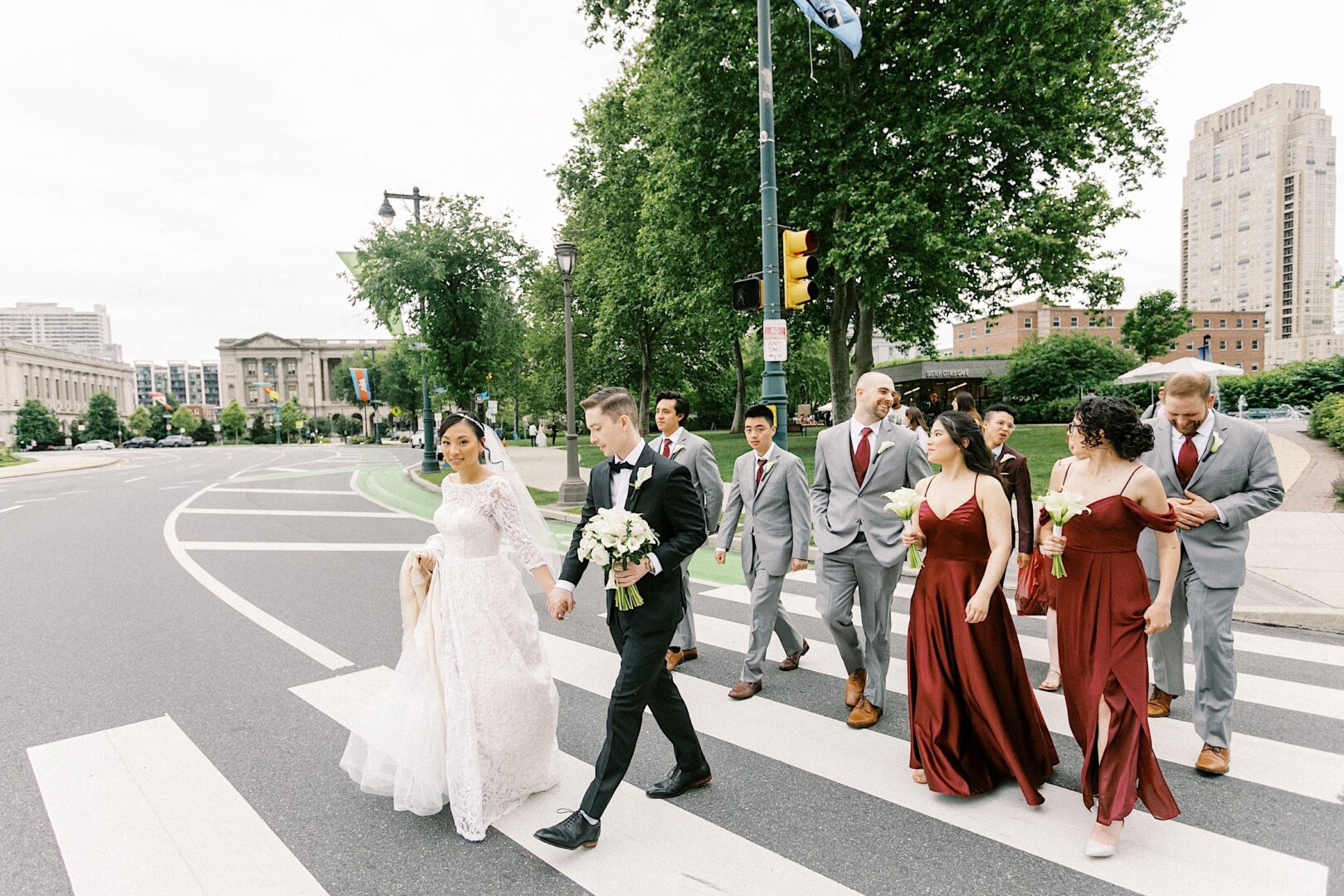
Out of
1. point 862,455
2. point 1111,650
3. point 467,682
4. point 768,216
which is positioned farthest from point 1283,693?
point 768,216

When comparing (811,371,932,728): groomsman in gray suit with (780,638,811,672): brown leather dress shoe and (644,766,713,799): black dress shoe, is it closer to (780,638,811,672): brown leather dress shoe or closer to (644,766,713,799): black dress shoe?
(780,638,811,672): brown leather dress shoe

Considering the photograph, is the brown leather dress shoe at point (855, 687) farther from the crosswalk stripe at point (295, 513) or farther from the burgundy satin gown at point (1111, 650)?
the crosswalk stripe at point (295, 513)

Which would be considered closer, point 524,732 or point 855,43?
point 524,732

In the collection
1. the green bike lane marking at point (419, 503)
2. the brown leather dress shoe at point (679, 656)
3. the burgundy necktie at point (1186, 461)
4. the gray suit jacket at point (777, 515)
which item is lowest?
the green bike lane marking at point (419, 503)

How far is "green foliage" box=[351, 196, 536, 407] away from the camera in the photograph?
20.9 m

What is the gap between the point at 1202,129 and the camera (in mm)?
152625

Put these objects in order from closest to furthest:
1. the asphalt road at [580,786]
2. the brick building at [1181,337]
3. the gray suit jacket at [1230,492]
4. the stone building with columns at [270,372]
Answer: the asphalt road at [580,786], the gray suit jacket at [1230,492], the brick building at [1181,337], the stone building with columns at [270,372]

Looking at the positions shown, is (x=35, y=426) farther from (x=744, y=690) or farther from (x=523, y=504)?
(x=744, y=690)

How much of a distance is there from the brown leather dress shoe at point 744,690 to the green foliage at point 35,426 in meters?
114

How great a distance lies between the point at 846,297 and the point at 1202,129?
178 m

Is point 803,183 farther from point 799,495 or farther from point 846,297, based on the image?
point 799,495

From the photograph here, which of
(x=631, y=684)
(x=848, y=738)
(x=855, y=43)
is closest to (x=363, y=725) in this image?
(x=631, y=684)

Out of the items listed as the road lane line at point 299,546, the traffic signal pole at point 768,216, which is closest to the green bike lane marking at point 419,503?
the traffic signal pole at point 768,216

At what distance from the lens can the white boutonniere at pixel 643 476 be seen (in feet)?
11.2
